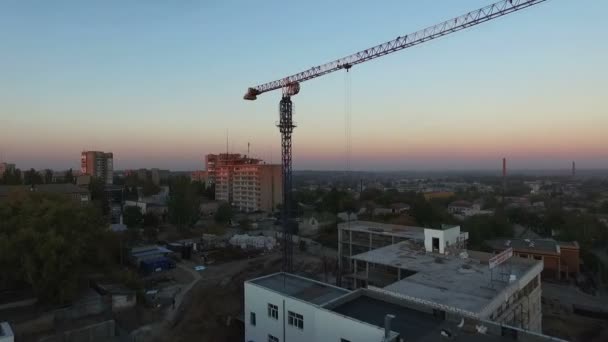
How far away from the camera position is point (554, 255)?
20.9 meters

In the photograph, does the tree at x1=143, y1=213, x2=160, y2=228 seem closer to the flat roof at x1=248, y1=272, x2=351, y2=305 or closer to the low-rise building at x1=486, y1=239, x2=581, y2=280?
the flat roof at x1=248, y1=272, x2=351, y2=305

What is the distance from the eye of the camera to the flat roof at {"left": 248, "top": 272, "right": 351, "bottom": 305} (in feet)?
33.5

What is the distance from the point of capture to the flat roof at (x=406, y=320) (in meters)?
7.10

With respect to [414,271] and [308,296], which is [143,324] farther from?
[414,271]

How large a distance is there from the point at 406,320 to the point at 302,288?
12.2 feet

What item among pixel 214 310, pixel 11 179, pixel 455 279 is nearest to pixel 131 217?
pixel 214 310

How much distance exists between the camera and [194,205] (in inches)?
1227

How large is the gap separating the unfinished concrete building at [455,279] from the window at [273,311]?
8.71ft

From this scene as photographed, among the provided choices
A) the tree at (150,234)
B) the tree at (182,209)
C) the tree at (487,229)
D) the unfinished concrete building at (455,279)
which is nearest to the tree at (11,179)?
the tree at (182,209)

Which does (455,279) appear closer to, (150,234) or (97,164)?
(150,234)

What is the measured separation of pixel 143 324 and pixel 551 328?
15.5 metres

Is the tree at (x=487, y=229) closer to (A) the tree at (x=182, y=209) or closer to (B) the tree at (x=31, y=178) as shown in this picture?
(A) the tree at (x=182, y=209)

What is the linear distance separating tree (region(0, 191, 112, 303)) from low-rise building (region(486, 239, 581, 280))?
21984mm

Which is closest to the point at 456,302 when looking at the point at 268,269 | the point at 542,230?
the point at 268,269
